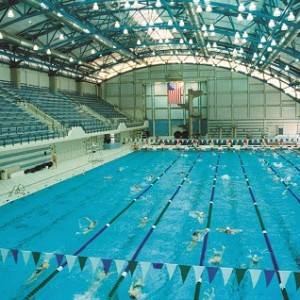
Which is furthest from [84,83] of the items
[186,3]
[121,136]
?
[186,3]

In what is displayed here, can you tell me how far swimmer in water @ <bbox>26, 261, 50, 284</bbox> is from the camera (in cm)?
834

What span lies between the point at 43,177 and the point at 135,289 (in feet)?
51.3

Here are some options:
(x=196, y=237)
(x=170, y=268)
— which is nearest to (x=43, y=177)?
(x=196, y=237)

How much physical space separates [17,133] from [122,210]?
11089 mm

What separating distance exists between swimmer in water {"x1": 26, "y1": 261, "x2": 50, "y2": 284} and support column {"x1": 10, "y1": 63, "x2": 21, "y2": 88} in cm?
2553

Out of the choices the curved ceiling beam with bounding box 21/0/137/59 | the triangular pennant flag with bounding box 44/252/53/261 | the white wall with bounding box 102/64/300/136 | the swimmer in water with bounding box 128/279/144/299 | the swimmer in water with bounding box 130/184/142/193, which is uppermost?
the curved ceiling beam with bounding box 21/0/137/59

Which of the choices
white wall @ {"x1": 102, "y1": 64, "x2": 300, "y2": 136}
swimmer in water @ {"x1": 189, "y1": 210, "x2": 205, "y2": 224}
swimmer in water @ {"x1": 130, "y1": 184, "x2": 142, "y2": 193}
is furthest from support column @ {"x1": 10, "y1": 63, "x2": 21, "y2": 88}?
swimmer in water @ {"x1": 189, "y1": 210, "x2": 205, "y2": 224}

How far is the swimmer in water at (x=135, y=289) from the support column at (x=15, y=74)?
2727 cm

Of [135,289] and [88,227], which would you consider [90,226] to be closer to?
[88,227]

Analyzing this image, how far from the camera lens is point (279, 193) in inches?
672

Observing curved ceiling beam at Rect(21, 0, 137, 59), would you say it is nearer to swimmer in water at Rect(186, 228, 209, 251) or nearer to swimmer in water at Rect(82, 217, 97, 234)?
swimmer in water at Rect(82, 217, 97, 234)

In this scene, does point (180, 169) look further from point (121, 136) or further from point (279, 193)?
point (121, 136)

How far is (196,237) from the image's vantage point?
1105 centimetres

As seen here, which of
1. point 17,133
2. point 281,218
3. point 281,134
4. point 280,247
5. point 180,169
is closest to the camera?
point 280,247
